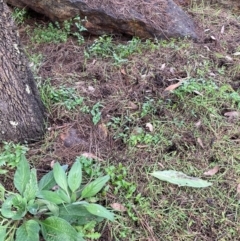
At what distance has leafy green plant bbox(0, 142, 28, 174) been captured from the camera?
6.65ft

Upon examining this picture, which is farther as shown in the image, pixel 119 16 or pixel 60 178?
pixel 119 16

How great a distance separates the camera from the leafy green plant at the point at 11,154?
2.03 meters

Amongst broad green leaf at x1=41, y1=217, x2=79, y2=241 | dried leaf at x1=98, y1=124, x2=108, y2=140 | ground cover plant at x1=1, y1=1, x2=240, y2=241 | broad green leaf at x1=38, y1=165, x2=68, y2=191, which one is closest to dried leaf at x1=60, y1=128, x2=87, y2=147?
ground cover plant at x1=1, y1=1, x2=240, y2=241

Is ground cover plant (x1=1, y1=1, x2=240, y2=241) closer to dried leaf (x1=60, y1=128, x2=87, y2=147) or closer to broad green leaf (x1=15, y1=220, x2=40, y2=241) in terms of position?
dried leaf (x1=60, y1=128, x2=87, y2=147)

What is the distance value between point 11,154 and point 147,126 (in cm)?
91

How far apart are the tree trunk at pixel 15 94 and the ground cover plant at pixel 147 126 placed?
0.40 feet

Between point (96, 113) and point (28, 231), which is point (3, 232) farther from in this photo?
point (96, 113)

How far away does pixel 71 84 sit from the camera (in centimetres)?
268

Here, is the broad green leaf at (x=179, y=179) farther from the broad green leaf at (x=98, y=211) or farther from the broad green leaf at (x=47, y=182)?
the broad green leaf at (x=47, y=182)

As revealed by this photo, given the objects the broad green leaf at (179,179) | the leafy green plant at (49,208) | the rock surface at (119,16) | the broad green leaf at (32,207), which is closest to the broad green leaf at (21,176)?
the leafy green plant at (49,208)

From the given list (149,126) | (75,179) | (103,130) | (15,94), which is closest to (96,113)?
(103,130)

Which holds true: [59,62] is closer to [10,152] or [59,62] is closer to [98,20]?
[98,20]

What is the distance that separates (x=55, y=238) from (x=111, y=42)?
1988 mm

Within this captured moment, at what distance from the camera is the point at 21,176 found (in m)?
1.87
